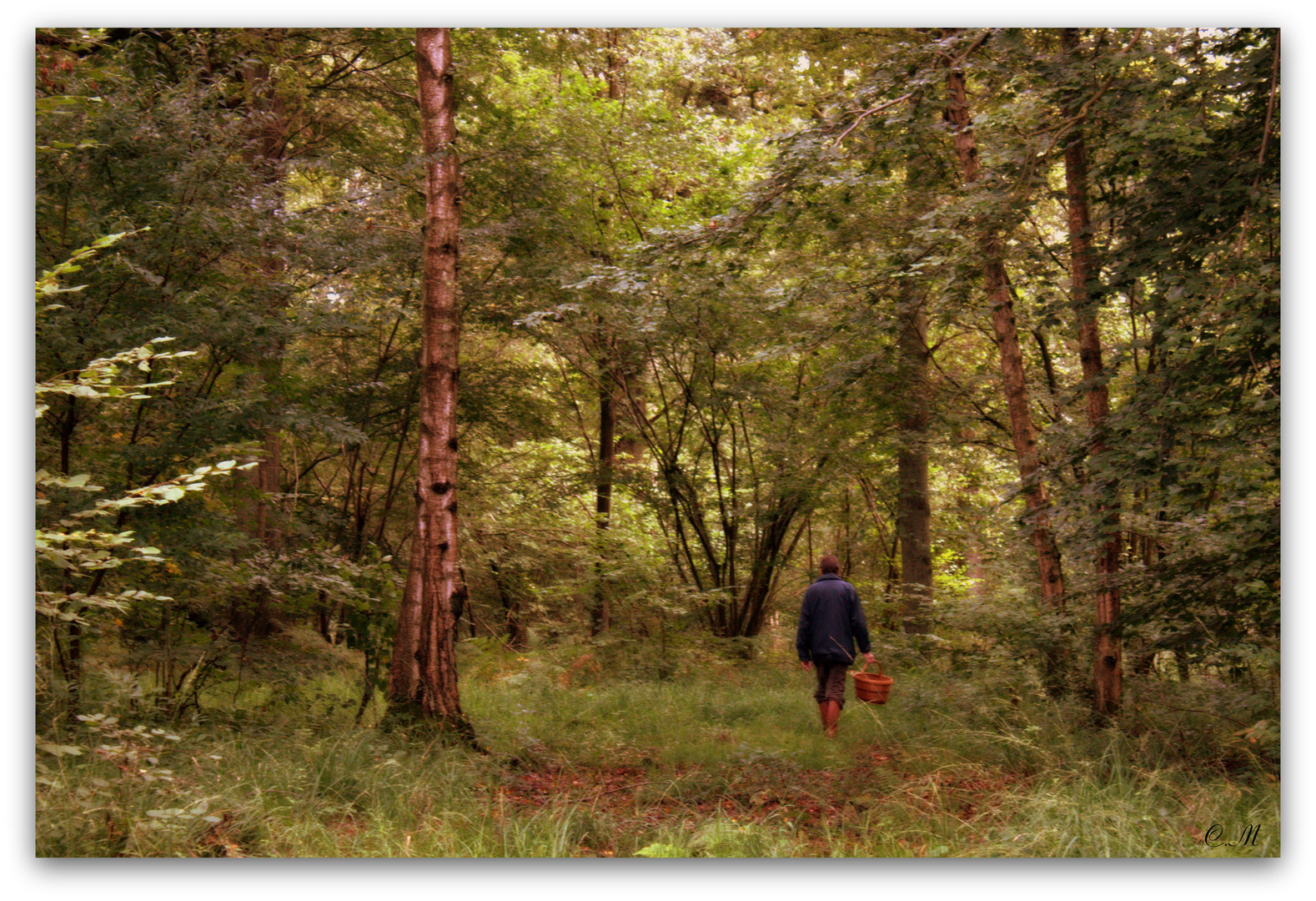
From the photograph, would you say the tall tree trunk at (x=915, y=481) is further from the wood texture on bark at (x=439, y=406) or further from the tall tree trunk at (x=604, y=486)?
the wood texture on bark at (x=439, y=406)

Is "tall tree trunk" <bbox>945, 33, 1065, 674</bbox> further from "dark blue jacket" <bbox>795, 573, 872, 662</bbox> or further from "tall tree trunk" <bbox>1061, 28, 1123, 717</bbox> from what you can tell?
"dark blue jacket" <bbox>795, 573, 872, 662</bbox>

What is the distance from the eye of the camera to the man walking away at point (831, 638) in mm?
6105

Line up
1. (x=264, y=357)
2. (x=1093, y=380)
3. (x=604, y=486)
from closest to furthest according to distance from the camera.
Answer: (x=1093, y=380)
(x=264, y=357)
(x=604, y=486)

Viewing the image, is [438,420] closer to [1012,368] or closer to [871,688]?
[871,688]

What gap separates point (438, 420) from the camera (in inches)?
215

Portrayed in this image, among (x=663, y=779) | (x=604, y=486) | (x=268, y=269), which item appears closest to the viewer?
(x=663, y=779)

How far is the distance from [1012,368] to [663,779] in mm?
4387

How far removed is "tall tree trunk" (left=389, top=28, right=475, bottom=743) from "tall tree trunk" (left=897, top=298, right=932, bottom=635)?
500 centimetres

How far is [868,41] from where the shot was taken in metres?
8.41

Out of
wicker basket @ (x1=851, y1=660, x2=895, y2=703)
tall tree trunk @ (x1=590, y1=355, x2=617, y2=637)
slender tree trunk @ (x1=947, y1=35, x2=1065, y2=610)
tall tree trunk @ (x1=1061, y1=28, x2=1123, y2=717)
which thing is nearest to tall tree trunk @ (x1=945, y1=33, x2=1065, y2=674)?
slender tree trunk @ (x1=947, y1=35, x2=1065, y2=610)

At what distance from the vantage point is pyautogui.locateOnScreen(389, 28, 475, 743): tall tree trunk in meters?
5.26

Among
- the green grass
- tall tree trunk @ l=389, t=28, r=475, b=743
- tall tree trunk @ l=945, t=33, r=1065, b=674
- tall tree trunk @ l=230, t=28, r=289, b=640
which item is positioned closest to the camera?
the green grass

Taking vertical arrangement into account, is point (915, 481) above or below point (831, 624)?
above

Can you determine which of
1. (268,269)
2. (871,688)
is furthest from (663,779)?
(268,269)
